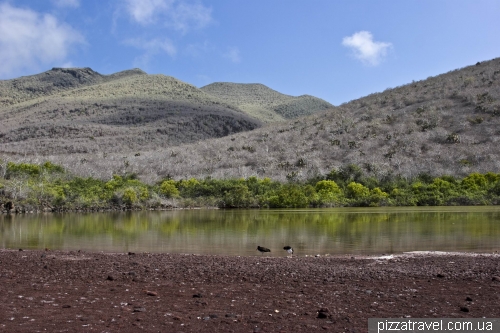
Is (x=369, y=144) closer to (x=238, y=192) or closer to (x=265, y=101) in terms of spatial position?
(x=238, y=192)

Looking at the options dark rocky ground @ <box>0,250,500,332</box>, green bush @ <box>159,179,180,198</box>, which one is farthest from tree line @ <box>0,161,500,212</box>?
dark rocky ground @ <box>0,250,500,332</box>

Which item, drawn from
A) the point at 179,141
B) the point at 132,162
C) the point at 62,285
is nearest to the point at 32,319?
the point at 62,285

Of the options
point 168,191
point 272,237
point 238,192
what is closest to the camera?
point 272,237

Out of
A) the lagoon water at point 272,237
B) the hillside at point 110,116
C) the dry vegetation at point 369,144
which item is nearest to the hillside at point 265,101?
the hillside at point 110,116

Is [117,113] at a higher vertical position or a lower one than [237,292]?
A: higher

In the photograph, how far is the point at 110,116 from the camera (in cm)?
9175

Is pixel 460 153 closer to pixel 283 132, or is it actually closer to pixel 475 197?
pixel 475 197

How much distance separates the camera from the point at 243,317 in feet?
21.3

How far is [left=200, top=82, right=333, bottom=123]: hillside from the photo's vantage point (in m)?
121

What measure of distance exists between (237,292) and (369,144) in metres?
46.8

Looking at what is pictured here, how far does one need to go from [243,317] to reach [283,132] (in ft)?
193

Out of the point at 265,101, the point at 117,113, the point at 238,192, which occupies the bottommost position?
the point at 238,192

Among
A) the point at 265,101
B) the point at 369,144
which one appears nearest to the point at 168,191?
the point at 369,144

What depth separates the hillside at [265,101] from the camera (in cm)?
12119
